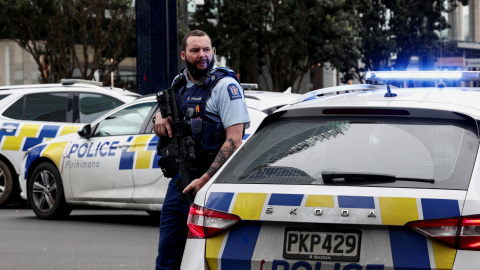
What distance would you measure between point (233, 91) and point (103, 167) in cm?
559

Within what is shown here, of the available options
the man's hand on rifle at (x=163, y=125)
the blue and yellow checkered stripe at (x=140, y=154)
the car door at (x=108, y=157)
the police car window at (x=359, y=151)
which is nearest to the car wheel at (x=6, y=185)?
the car door at (x=108, y=157)

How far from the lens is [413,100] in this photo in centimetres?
411

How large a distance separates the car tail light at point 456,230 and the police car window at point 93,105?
9626 millimetres

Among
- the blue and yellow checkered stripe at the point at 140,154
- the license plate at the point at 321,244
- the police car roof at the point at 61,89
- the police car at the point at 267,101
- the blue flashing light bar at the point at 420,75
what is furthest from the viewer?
the police car roof at the point at 61,89

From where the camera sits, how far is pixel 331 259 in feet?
12.3

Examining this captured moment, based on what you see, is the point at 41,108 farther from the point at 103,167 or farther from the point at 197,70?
the point at 197,70

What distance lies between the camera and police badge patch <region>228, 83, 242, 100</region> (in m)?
5.20

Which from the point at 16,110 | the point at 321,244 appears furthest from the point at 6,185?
the point at 321,244

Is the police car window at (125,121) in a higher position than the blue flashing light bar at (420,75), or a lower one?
lower

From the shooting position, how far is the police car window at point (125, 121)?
34.6ft

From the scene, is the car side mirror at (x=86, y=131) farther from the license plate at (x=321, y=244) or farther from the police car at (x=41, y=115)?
the license plate at (x=321, y=244)

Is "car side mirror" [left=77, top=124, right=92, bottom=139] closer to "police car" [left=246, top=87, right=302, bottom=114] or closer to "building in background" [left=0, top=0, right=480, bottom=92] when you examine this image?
"police car" [left=246, top=87, right=302, bottom=114]

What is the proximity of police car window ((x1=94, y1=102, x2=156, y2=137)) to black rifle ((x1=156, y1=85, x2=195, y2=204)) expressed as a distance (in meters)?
5.17

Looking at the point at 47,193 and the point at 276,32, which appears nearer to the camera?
the point at 47,193
